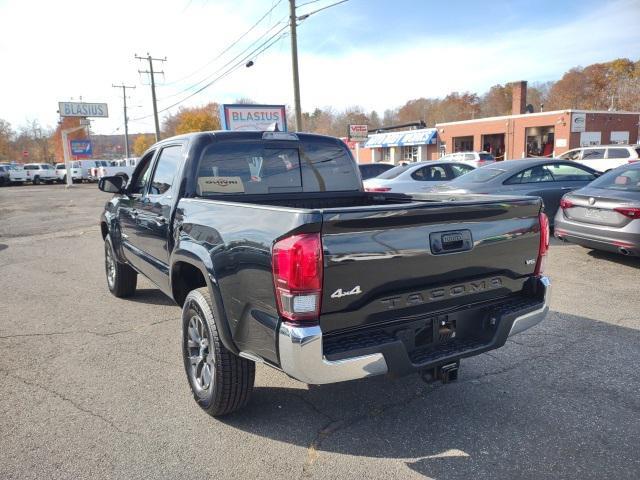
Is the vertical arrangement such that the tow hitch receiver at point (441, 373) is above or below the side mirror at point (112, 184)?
below

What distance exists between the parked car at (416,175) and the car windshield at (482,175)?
7.29ft

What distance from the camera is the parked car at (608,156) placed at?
2016cm

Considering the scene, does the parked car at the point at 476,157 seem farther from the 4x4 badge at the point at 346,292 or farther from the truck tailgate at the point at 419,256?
the 4x4 badge at the point at 346,292

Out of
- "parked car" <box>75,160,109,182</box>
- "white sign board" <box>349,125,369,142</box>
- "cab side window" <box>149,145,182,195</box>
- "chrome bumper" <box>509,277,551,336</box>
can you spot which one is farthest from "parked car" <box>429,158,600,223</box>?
"parked car" <box>75,160,109,182</box>

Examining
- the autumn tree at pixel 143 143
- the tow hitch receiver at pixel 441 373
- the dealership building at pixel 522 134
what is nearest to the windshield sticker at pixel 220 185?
the tow hitch receiver at pixel 441 373

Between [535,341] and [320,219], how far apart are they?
3134 mm

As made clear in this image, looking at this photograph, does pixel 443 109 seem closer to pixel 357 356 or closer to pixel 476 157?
pixel 476 157

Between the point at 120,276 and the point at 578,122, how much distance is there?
1511 inches

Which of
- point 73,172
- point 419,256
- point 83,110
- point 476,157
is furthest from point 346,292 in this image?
point 83,110

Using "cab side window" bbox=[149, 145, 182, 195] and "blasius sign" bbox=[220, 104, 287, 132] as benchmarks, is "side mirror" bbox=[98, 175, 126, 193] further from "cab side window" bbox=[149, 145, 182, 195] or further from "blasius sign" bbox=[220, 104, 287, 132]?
"blasius sign" bbox=[220, 104, 287, 132]

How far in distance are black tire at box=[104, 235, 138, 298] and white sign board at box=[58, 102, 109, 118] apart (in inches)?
2130

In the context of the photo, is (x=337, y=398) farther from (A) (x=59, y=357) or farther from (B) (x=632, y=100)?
(B) (x=632, y=100)

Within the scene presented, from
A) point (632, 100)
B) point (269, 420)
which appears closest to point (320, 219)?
point (269, 420)

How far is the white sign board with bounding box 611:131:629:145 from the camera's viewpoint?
3912 centimetres
